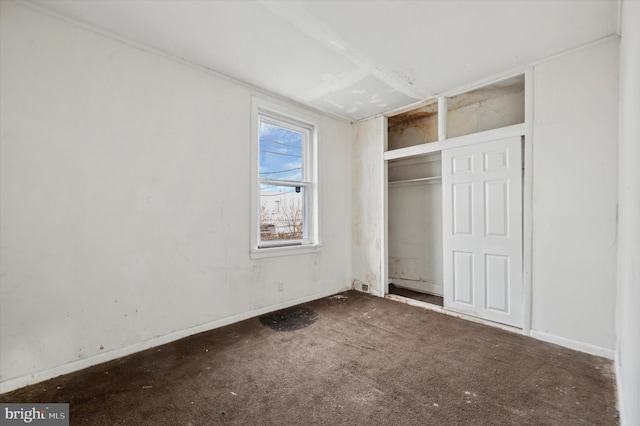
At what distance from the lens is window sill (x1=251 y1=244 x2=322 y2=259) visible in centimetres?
339

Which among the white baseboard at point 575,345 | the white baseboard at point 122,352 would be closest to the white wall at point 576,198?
the white baseboard at point 575,345

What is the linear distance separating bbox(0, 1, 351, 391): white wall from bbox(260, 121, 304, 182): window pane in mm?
330

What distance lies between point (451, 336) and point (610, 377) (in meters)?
1.10

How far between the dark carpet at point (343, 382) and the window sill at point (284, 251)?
85cm

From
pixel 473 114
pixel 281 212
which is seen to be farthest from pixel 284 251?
pixel 473 114

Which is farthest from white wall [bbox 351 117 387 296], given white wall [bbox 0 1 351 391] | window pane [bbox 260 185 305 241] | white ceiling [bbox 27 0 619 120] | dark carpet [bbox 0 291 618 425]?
white wall [bbox 0 1 351 391]

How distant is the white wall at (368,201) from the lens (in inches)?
167

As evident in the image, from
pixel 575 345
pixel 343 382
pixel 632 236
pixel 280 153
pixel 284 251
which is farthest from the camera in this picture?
pixel 280 153

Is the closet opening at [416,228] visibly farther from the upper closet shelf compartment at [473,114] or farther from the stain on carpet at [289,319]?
the stain on carpet at [289,319]

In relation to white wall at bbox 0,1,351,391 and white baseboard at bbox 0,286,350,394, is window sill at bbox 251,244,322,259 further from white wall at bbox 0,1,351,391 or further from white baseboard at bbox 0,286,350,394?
white baseboard at bbox 0,286,350,394

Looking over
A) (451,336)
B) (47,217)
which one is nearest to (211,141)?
(47,217)

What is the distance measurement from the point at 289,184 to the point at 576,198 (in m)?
2.90

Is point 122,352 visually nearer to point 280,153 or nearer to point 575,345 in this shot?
point 280,153

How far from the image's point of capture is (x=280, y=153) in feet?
12.4
